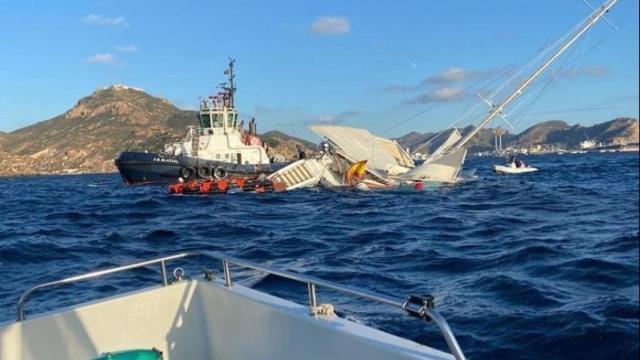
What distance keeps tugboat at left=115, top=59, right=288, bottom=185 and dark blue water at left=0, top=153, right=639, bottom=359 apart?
867 inches

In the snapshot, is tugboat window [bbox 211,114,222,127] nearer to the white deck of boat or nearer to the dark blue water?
the dark blue water

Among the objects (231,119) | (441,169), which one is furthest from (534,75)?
(231,119)

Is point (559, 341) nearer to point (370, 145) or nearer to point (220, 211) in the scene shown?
point (220, 211)

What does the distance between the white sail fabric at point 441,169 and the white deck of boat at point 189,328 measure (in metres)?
32.9

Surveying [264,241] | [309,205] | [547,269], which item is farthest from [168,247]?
[309,205]

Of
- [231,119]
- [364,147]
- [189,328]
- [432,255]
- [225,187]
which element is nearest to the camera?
[189,328]

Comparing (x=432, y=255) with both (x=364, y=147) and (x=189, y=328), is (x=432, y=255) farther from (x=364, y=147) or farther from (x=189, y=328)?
(x=364, y=147)

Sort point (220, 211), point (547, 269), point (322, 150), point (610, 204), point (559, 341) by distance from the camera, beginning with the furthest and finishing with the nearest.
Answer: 1. point (322, 150)
2. point (220, 211)
3. point (610, 204)
4. point (547, 269)
5. point (559, 341)

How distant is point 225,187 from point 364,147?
1268 centimetres

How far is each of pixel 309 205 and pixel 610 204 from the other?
13.1 metres

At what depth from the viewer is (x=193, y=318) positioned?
5.02 meters

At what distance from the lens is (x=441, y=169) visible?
37812 mm

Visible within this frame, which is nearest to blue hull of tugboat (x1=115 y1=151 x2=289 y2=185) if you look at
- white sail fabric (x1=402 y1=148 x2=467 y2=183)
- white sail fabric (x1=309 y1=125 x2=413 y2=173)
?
white sail fabric (x1=309 y1=125 x2=413 y2=173)

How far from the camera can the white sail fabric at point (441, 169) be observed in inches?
1464
